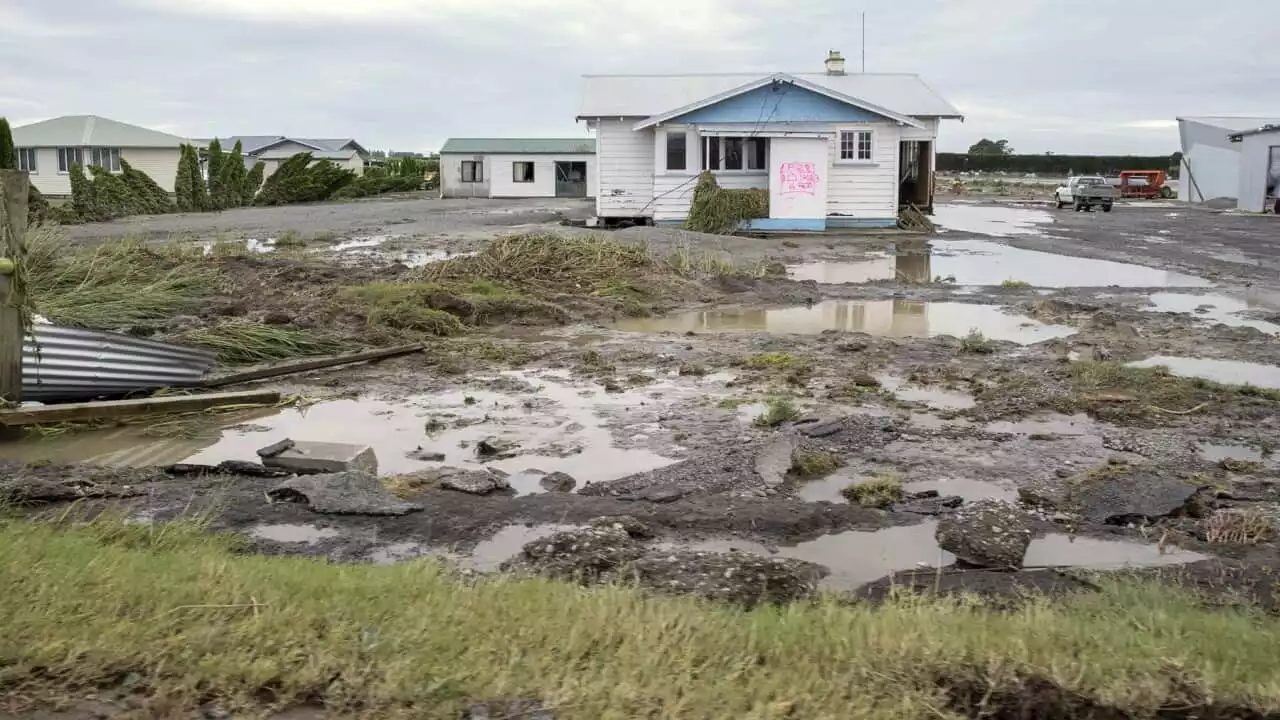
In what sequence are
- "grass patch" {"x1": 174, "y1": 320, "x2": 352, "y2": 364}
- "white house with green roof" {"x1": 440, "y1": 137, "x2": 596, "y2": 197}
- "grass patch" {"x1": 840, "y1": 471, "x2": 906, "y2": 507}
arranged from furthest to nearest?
"white house with green roof" {"x1": 440, "y1": 137, "x2": 596, "y2": 197}, "grass patch" {"x1": 174, "y1": 320, "x2": 352, "y2": 364}, "grass patch" {"x1": 840, "y1": 471, "x2": 906, "y2": 507}

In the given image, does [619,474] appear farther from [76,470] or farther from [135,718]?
[135,718]

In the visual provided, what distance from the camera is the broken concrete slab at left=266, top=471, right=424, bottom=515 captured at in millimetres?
6660

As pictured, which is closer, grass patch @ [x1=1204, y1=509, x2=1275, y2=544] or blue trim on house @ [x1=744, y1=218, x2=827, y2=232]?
grass patch @ [x1=1204, y1=509, x2=1275, y2=544]

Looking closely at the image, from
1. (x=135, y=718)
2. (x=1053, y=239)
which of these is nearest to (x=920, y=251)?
(x=1053, y=239)

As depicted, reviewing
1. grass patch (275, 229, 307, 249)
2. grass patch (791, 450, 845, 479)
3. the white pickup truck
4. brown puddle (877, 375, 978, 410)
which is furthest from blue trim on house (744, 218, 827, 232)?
grass patch (791, 450, 845, 479)

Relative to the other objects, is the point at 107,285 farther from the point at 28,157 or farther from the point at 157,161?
the point at 28,157

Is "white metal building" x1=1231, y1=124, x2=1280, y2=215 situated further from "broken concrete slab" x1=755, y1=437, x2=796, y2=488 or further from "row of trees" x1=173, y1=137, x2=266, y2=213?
"row of trees" x1=173, y1=137, x2=266, y2=213

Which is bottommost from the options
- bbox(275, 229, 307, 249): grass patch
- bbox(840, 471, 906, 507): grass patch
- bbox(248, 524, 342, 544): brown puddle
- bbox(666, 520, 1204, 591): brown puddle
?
bbox(666, 520, 1204, 591): brown puddle

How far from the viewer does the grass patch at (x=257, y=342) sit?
12008 millimetres

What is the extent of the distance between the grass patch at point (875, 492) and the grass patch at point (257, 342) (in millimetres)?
7245

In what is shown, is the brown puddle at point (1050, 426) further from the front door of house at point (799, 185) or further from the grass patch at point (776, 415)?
the front door of house at point (799, 185)

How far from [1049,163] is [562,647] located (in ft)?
318

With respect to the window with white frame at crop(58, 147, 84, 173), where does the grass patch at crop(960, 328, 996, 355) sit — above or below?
below

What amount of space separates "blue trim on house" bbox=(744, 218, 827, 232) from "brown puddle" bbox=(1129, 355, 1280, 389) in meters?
19.0
